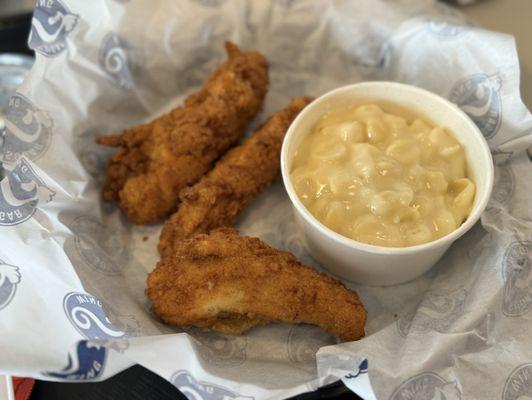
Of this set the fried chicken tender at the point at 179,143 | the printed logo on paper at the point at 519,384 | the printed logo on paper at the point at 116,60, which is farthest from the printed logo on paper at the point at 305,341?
the printed logo on paper at the point at 116,60

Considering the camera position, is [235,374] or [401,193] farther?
[401,193]

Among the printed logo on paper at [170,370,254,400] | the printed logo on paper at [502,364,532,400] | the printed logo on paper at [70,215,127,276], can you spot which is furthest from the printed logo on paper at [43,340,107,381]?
the printed logo on paper at [502,364,532,400]

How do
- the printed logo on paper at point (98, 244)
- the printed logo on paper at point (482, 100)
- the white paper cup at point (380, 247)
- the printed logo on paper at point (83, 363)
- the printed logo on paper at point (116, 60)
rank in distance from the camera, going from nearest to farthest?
the printed logo on paper at point (83, 363), the white paper cup at point (380, 247), the printed logo on paper at point (98, 244), the printed logo on paper at point (482, 100), the printed logo on paper at point (116, 60)

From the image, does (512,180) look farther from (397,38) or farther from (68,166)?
(68,166)

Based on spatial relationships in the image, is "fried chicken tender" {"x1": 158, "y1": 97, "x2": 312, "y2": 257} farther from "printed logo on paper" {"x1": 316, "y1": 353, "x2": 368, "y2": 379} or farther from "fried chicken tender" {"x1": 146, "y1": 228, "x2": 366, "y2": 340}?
"printed logo on paper" {"x1": 316, "y1": 353, "x2": 368, "y2": 379}

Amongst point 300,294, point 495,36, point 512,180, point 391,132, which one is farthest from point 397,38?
point 300,294

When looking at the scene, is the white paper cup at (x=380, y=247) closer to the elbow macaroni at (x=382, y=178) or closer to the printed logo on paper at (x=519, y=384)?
the elbow macaroni at (x=382, y=178)
